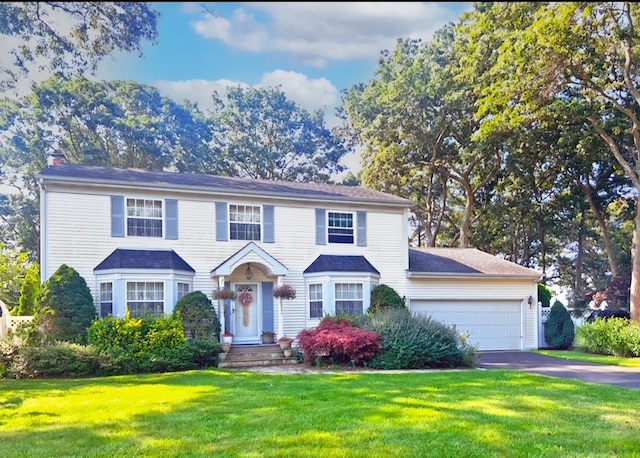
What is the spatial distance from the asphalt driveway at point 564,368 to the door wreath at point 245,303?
6.73 meters

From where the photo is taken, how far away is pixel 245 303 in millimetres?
15930

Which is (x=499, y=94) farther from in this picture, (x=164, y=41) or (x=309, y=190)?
(x=164, y=41)

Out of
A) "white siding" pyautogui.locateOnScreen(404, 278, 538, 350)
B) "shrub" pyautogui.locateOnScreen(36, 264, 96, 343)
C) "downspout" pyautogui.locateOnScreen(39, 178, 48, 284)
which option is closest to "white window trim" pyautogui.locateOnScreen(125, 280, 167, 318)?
"shrub" pyautogui.locateOnScreen(36, 264, 96, 343)

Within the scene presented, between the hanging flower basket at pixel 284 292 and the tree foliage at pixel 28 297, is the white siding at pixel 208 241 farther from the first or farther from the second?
the tree foliage at pixel 28 297

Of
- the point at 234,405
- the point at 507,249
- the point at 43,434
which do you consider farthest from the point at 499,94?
the point at 507,249

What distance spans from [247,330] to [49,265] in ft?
18.7

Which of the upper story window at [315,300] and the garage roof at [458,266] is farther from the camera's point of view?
the garage roof at [458,266]

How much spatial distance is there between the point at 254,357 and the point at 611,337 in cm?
1069

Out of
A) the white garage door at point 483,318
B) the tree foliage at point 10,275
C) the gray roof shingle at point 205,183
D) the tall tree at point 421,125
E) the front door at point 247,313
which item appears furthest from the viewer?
the tall tree at point 421,125

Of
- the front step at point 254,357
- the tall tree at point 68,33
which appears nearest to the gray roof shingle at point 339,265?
the front step at point 254,357

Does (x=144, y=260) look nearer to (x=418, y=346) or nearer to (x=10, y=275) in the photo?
(x=418, y=346)

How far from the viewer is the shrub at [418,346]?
12.7m

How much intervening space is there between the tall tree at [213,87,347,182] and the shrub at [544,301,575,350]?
53.5ft

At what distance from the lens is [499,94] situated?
55.5ft
